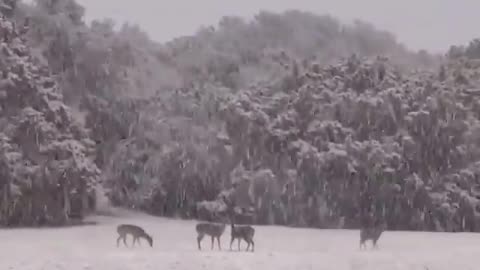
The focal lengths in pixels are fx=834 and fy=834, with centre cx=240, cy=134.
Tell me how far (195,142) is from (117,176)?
3.15 metres

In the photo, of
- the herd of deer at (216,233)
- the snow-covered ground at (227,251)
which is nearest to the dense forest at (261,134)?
the snow-covered ground at (227,251)

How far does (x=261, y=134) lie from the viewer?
3152 centimetres

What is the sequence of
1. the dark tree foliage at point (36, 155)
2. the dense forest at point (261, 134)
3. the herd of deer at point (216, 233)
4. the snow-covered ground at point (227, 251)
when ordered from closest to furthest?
the snow-covered ground at point (227, 251) → the herd of deer at point (216, 233) → the dark tree foliage at point (36, 155) → the dense forest at point (261, 134)

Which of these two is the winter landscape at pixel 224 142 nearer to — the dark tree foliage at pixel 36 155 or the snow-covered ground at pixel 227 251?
the dark tree foliage at pixel 36 155

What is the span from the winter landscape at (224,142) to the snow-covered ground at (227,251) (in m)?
0.41

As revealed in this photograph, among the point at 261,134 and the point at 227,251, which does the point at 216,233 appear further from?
the point at 261,134

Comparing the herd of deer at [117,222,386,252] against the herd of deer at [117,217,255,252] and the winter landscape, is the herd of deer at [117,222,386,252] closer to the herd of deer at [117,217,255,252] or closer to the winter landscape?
the herd of deer at [117,217,255,252]

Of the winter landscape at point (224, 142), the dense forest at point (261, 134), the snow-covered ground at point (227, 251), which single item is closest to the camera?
the snow-covered ground at point (227, 251)

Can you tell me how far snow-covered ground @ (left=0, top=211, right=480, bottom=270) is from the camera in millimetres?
17375

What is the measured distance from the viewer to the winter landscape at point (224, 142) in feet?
86.7

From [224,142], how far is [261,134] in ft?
4.74

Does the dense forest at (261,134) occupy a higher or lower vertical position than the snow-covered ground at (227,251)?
higher

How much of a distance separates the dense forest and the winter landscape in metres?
0.05

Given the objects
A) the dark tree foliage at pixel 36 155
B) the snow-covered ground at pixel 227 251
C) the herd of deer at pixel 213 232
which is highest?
the dark tree foliage at pixel 36 155
